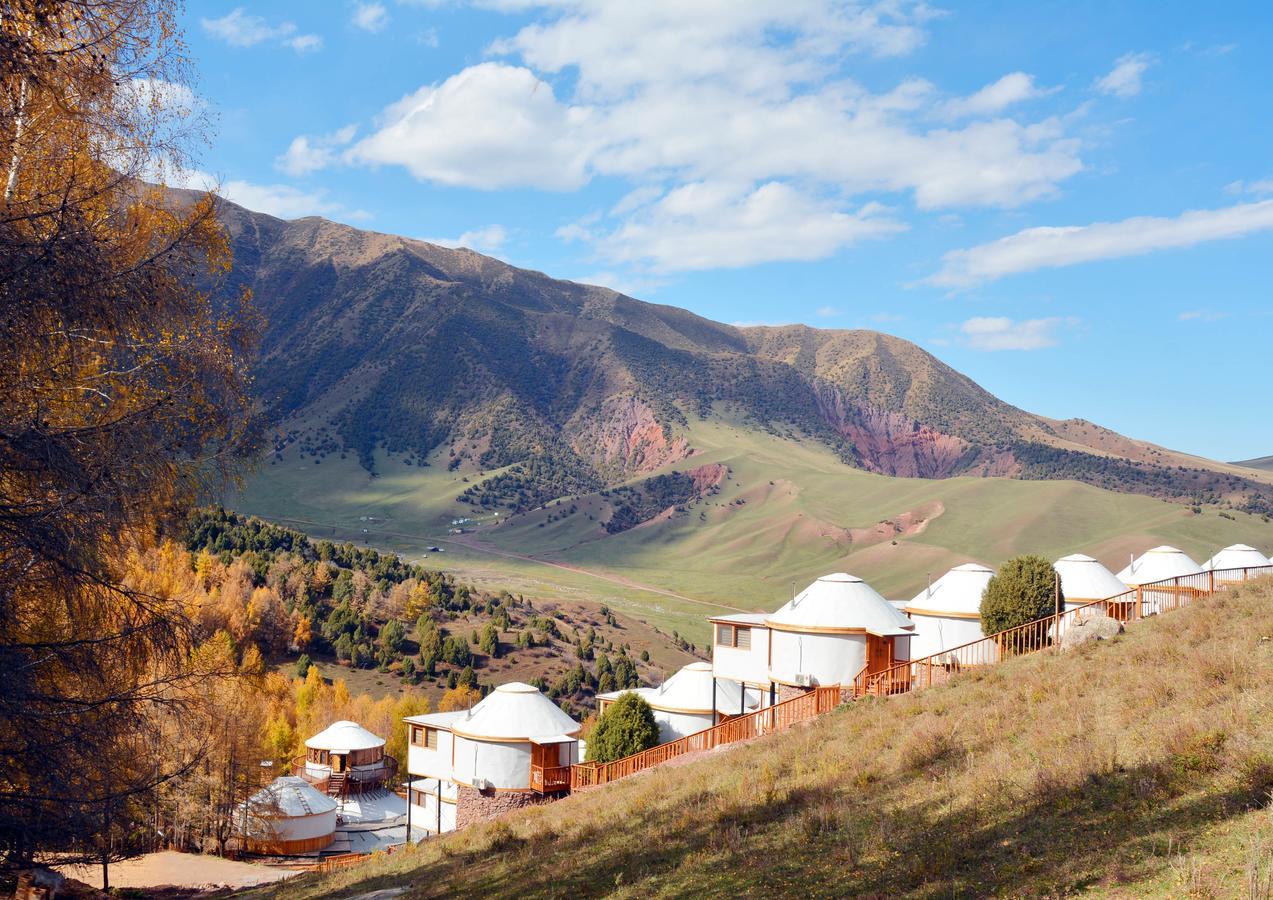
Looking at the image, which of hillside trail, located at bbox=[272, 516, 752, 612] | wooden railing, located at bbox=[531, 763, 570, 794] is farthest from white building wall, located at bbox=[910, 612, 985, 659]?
hillside trail, located at bbox=[272, 516, 752, 612]

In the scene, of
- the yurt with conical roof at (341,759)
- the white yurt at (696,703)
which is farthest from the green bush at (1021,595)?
the yurt with conical roof at (341,759)

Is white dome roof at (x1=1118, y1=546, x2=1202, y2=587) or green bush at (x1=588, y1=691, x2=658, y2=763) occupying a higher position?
white dome roof at (x1=1118, y1=546, x2=1202, y2=587)

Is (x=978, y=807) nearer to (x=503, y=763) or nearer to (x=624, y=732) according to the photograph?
(x=624, y=732)

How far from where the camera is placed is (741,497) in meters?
156

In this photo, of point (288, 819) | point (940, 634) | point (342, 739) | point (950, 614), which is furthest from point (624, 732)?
point (342, 739)

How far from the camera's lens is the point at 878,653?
27.1 meters

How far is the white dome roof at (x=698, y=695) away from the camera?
32562 mm

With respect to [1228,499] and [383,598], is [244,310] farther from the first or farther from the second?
[1228,499]

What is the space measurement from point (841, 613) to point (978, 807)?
1699 centimetres

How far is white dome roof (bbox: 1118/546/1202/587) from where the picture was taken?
34938mm

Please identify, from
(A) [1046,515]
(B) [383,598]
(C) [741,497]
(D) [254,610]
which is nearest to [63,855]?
(D) [254,610]

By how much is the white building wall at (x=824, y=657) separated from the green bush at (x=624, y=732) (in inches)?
189

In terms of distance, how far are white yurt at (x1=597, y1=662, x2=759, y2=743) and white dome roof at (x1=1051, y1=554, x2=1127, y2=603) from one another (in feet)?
36.9

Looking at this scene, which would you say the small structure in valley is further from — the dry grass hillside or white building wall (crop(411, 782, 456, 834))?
the dry grass hillside
